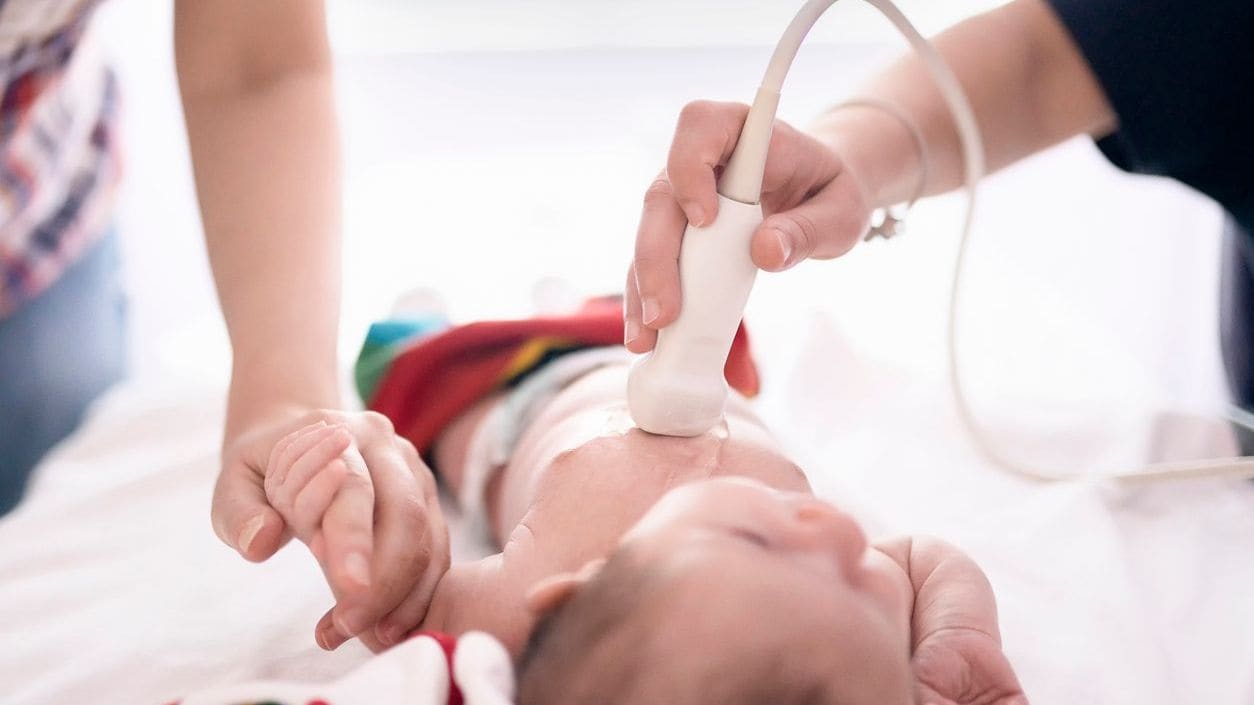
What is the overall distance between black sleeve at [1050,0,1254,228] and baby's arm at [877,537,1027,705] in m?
0.44

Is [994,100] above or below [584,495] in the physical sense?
above

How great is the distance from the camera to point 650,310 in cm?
67

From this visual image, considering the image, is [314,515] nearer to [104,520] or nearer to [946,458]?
[104,520]

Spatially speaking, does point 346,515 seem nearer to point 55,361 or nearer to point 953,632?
point 953,632

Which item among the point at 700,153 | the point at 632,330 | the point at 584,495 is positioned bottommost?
the point at 584,495

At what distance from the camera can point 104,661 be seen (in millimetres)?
763

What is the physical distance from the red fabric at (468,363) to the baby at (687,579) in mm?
48

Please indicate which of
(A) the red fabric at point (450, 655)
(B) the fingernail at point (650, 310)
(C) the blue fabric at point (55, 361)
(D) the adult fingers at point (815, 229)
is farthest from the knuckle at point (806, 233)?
(C) the blue fabric at point (55, 361)

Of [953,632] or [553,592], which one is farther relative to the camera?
[953,632]

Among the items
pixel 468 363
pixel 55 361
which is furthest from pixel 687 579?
pixel 55 361

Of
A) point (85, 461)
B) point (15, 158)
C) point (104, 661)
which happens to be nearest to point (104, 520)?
point (85, 461)

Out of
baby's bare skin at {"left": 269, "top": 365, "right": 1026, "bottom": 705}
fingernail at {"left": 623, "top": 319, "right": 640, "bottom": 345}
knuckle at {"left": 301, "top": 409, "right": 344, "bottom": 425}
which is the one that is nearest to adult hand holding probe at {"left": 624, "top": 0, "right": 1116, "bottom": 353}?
fingernail at {"left": 623, "top": 319, "right": 640, "bottom": 345}

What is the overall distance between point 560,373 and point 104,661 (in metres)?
0.44

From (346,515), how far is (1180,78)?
0.77m
